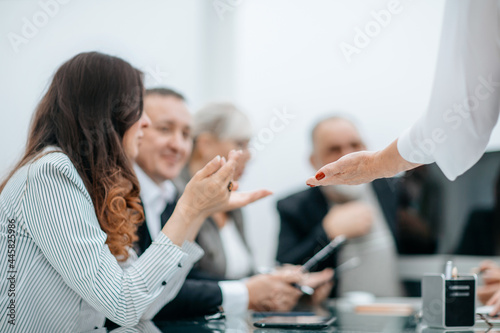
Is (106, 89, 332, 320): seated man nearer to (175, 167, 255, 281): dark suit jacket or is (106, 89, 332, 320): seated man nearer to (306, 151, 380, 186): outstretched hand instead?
(175, 167, 255, 281): dark suit jacket

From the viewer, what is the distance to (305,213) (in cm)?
228

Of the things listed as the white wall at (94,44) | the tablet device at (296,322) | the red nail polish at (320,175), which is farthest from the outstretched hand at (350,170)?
the white wall at (94,44)

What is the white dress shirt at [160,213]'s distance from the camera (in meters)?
1.30

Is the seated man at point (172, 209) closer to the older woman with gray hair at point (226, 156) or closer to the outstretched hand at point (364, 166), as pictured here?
the older woman with gray hair at point (226, 156)

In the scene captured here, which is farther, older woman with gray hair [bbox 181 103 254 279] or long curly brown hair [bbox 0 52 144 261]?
older woman with gray hair [bbox 181 103 254 279]

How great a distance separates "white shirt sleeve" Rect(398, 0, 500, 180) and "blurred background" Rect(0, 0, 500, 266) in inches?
53.2

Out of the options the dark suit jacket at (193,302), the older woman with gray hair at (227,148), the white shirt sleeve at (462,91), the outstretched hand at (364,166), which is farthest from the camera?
the older woman with gray hair at (227,148)

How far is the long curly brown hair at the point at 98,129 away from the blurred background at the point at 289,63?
112 cm

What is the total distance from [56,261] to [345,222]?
144cm

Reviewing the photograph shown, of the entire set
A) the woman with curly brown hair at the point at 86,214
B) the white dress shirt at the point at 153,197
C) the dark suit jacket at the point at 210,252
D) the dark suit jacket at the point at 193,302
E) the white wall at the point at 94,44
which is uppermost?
the white wall at the point at 94,44

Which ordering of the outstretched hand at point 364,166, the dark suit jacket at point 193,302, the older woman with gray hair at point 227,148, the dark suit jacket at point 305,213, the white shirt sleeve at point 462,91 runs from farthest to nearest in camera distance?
the dark suit jacket at point 305,213 → the older woman with gray hair at point 227,148 → the dark suit jacket at point 193,302 → the outstretched hand at point 364,166 → the white shirt sleeve at point 462,91

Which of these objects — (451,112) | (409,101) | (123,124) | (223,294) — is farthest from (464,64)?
(409,101)

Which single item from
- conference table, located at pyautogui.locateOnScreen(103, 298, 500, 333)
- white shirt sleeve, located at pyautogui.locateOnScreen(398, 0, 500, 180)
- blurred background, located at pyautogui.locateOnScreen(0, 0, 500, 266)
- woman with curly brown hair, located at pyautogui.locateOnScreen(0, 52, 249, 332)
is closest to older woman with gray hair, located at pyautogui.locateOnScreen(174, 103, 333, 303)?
blurred background, located at pyautogui.locateOnScreen(0, 0, 500, 266)

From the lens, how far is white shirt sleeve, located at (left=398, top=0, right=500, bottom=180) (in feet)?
2.68
